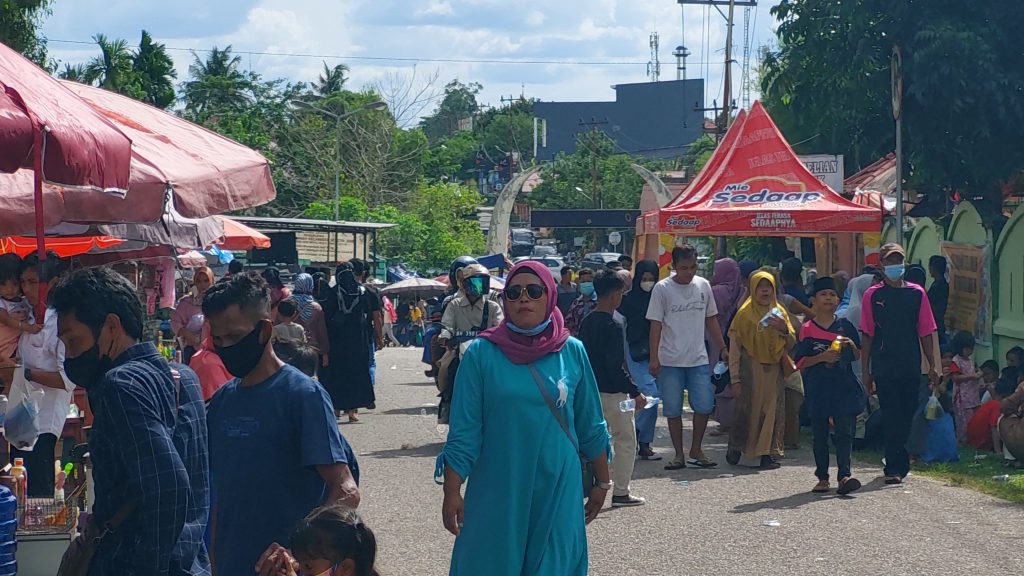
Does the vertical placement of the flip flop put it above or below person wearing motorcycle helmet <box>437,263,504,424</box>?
below

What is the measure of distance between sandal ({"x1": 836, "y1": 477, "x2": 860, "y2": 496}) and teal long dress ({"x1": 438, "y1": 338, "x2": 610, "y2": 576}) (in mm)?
5508

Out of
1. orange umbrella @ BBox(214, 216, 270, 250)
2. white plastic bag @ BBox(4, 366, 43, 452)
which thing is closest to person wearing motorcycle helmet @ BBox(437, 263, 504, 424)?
white plastic bag @ BBox(4, 366, 43, 452)

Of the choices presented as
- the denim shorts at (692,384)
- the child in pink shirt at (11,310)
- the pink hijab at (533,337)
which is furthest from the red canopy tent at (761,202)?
the pink hijab at (533,337)

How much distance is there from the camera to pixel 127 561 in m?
3.91

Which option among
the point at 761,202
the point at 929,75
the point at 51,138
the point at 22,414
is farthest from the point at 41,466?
the point at 929,75

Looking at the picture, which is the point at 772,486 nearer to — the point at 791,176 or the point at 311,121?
the point at 791,176

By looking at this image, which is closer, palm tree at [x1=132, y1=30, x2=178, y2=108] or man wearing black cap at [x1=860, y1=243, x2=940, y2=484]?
man wearing black cap at [x1=860, y1=243, x2=940, y2=484]

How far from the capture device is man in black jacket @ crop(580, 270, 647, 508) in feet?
31.5

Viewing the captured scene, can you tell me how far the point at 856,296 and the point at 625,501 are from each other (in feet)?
14.0

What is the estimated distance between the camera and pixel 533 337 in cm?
535

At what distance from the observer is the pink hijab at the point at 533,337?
5285 millimetres

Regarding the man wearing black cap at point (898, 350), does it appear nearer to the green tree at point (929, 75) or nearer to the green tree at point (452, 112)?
the green tree at point (929, 75)

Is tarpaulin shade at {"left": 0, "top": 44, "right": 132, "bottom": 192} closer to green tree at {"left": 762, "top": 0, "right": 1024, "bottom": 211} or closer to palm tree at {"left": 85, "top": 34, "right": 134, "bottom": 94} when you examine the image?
green tree at {"left": 762, "top": 0, "right": 1024, "bottom": 211}

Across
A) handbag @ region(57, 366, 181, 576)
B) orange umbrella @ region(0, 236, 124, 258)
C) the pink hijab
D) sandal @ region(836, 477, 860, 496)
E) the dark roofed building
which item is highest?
the dark roofed building
